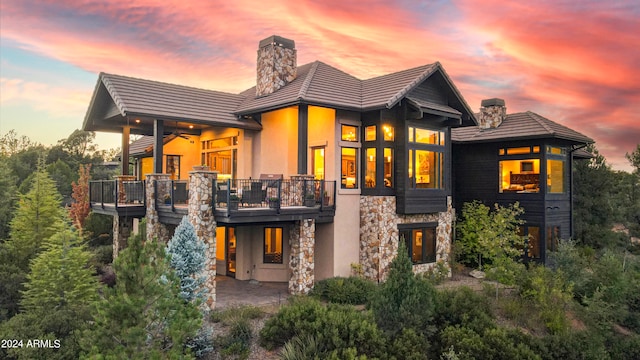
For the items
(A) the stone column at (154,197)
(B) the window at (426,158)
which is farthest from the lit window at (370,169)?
(A) the stone column at (154,197)

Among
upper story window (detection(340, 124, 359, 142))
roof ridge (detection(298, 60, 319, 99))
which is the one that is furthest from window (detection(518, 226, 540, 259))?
roof ridge (detection(298, 60, 319, 99))

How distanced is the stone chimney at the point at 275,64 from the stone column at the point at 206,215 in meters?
5.86

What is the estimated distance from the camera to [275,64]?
53.1ft

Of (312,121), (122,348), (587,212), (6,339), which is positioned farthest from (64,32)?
(587,212)

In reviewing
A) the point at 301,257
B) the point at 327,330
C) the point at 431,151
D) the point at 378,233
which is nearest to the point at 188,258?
the point at 301,257

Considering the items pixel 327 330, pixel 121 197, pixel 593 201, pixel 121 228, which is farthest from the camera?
pixel 593 201

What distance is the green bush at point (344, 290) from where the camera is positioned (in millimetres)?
12797

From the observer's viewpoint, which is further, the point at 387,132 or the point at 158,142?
the point at 387,132

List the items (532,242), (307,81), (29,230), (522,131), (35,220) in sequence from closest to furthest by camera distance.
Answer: (307,81)
(29,230)
(35,220)
(532,242)
(522,131)

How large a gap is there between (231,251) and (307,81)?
7.55 metres

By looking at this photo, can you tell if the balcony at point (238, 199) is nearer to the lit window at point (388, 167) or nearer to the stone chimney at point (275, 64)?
the lit window at point (388, 167)

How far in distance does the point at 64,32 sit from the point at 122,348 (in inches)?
630

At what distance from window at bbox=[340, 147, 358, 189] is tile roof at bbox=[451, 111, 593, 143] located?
7388 mm

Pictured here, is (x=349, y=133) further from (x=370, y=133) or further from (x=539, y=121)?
(x=539, y=121)
